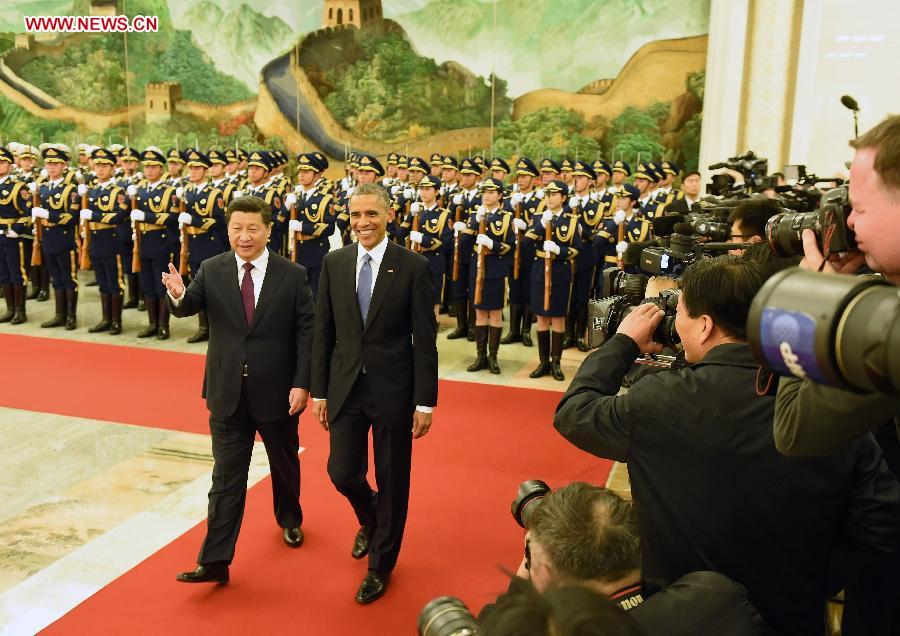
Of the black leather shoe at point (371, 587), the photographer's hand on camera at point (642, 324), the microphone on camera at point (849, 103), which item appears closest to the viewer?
the photographer's hand on camera at point (642, 324)

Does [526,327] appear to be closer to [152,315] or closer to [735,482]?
[152,315]

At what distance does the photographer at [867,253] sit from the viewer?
1079 millimetres

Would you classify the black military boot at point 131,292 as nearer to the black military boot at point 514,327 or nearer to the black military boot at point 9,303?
the black military boot at point 9,303

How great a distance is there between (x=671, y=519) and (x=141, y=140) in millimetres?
16807

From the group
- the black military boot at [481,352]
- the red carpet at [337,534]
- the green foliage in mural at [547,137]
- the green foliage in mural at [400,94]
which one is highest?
the green foliage in mural at [400,94]

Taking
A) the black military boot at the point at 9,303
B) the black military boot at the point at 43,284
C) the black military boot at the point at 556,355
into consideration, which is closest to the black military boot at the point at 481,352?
the black military boot at the point at 556,355

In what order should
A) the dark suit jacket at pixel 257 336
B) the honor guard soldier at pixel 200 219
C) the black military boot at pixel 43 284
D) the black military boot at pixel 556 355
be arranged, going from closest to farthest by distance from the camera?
the dark suit jacket at pixel 257 336, the black military boot at pixel 556 355, the honor guard soldier at pixel 200 219, the black military boot at pixel 43 284

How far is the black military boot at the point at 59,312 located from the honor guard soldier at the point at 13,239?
44 centimetres

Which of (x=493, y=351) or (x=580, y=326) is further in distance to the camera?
(x=580, y=326)

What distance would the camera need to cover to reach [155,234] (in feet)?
28.7

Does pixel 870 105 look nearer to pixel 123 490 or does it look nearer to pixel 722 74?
pixel 722 74

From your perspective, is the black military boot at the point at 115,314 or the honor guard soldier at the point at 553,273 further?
the black military boot at the point at 115,314

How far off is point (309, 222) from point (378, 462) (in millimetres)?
5563

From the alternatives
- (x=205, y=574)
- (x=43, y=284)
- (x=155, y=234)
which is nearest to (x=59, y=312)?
(x=155, y=234)
